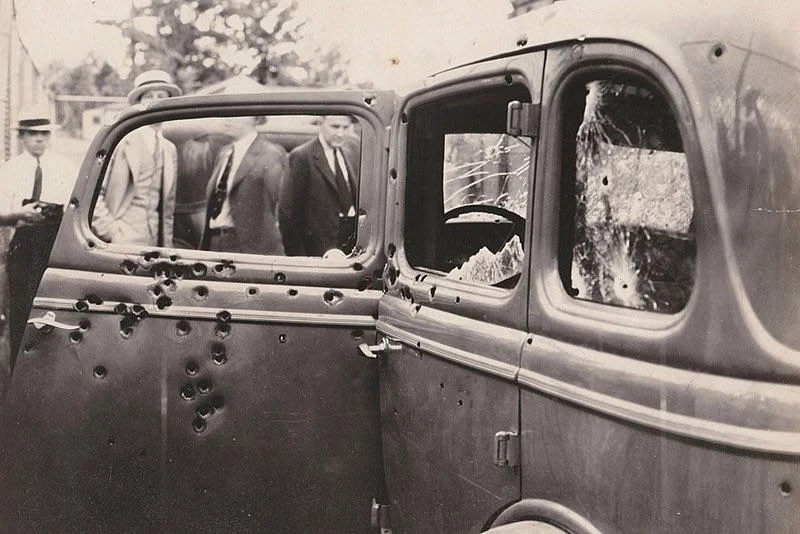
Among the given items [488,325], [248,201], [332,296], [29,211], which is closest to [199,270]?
[332,296]

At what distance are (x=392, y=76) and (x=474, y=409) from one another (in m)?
2.21

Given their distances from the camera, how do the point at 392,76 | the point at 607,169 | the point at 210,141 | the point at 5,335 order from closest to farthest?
the point at 607,169 < the point at 392,76 < the point at 210,141 < the point at 5,335

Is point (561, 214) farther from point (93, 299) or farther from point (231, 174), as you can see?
point (231, 174)

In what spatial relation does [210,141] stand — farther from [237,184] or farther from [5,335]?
[5,335]

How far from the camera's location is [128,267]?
3020mm

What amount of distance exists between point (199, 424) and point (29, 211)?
8.63 feet

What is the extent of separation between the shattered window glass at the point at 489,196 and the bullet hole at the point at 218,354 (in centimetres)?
88

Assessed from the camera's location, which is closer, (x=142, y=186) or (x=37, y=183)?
(x=142, y=186)

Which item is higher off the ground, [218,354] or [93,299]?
[93,299]

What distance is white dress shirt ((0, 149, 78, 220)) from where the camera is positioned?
16.1 feet

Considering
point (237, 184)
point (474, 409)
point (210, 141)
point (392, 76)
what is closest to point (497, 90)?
point (474, 409)

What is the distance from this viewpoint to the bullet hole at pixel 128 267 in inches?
119

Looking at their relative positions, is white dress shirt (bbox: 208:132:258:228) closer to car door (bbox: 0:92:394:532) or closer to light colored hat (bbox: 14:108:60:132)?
car door (bbox: 0:92:394:532)

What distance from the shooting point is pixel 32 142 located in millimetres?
5090
